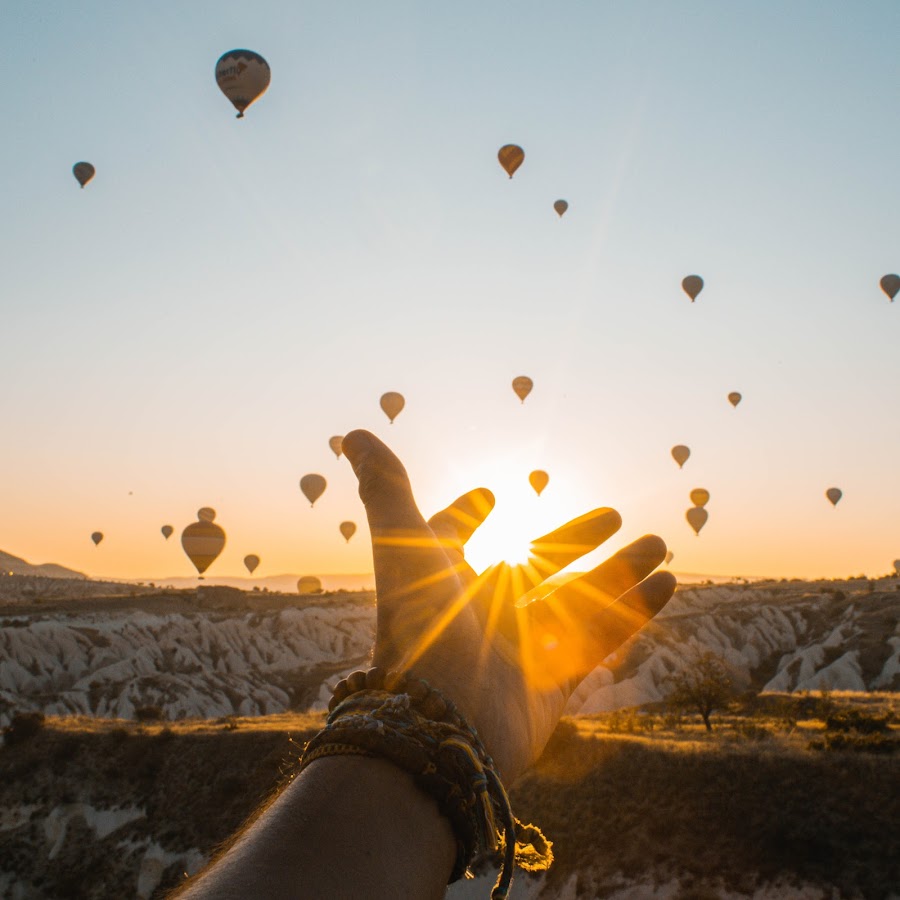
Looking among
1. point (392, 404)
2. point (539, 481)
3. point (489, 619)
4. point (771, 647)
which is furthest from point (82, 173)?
point (771, 647)

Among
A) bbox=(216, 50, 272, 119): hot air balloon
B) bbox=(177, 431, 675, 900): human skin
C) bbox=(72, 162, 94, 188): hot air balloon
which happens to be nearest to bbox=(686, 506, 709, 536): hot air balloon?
bbox=(216, 50, 272, 119): hot air balloon

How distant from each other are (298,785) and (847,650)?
6533 cm

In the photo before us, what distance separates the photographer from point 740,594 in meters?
84.4

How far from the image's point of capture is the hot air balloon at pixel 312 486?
193 feet

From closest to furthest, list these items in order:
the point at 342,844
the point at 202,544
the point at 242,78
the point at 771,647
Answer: the point at 342,844, the point at 242,78, the point at 202,544, the point at 771,647

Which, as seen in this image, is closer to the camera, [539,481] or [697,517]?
[539,481]

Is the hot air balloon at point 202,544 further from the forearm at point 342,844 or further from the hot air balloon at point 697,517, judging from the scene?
the forearm at point 342,844

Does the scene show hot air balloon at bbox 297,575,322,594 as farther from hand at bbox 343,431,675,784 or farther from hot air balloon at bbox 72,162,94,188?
hand at bbox 343,431,675,784

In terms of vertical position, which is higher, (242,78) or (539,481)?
(242,78)

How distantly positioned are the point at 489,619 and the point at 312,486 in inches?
2274

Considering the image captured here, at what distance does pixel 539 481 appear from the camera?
56.1 m

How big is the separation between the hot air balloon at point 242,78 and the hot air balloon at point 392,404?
20.0m

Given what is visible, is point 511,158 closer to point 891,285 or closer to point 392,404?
point 392,404

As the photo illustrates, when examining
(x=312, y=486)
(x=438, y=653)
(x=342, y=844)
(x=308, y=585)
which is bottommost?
(x=308, y=585)
